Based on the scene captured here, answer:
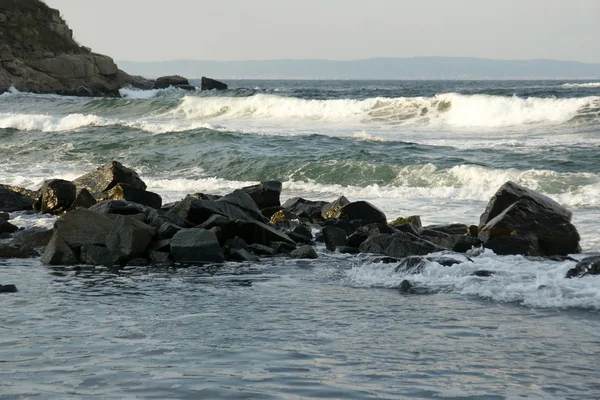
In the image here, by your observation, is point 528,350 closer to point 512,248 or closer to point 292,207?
point 512,248

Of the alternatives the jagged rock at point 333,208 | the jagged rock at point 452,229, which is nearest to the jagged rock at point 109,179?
the jagged rock at point 333,208

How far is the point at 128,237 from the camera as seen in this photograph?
11.1 m

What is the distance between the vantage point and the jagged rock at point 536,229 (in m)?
11.6

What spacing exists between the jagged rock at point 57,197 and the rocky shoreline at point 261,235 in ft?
5.27

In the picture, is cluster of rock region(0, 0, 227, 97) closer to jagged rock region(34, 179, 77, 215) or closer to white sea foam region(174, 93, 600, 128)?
white sea foam region(174, 93, 600, 128)

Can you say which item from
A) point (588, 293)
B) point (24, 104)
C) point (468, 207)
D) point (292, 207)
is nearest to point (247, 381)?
point (588, 293)

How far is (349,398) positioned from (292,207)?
10110mm

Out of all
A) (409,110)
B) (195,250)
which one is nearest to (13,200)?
(195,250)

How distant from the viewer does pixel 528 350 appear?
6621 millimetres

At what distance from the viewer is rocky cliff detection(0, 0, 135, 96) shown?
6988cm

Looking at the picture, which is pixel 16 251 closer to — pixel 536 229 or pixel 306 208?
pixel 306 208

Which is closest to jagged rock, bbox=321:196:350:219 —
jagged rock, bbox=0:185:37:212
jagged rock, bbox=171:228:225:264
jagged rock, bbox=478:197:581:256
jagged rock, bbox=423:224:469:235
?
jagged rock, bbox=423:224:469:235

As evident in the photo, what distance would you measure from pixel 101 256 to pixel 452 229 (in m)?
5.40

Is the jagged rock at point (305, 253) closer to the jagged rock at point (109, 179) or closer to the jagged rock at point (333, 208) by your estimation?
the jagged rock at point (333, 208)
